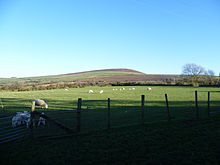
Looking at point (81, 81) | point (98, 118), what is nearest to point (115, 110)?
point (98, 118)

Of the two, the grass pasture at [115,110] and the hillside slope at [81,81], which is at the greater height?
the hillside slope at [81,81]

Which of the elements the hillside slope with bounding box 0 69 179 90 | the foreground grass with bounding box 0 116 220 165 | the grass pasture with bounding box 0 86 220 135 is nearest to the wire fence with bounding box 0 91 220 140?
the grass pasture with bounding box 0 86 220 135

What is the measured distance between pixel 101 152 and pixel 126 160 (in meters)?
1.08

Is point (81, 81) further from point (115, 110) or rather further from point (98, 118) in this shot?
point (98, 118)

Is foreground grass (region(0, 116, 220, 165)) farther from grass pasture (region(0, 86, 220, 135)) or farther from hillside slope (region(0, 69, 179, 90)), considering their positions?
hillside slope (region(0, 69, 179, 90))

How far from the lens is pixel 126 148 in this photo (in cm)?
713

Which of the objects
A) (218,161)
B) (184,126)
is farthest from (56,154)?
(184,126)

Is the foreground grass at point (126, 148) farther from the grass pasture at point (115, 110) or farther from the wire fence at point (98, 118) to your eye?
the grass pasture at point (115, 110)

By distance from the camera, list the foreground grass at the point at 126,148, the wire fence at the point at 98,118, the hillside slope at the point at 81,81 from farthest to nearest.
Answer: the hillside slope at the point at 81,81
the wire fence at the point at 98,118
the foreground grass at the point at 126,148

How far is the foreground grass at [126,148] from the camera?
6098mm

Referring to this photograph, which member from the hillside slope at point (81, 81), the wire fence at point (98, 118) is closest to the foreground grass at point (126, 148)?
the wire fence at point (98, 118)

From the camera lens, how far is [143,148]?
279 inches

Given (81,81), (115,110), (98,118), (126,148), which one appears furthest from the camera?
(81,81)

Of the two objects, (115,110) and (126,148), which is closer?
(126,148)
